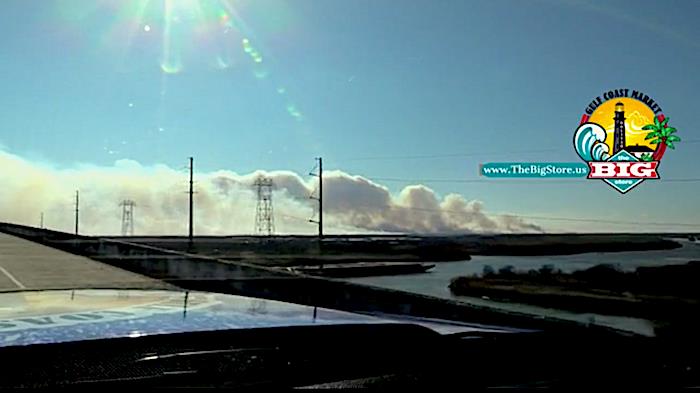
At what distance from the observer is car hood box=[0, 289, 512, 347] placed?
3.10 meters

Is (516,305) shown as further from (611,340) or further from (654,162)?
(611,340)

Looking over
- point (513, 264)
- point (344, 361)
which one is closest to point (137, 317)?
point (344, 361)

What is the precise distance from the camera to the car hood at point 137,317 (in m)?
3.10

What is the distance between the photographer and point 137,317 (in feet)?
11.8

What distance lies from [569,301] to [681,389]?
14699 mm

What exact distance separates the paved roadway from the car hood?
15671 millimetres

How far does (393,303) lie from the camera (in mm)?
9500

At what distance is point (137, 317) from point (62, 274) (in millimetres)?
26866

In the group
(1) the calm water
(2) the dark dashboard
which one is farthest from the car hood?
(1) the calm water

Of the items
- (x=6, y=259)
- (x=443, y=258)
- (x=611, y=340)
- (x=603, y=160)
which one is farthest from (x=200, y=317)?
(x=6, y=259)

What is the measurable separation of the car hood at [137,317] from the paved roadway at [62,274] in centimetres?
1567

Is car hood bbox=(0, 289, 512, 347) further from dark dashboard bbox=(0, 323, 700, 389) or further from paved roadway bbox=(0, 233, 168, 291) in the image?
paved roadway bbox=(0, 233, 168, 291)

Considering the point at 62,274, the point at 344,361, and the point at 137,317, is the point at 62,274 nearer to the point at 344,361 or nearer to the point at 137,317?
the point at 137,317

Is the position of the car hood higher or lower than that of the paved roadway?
higher
